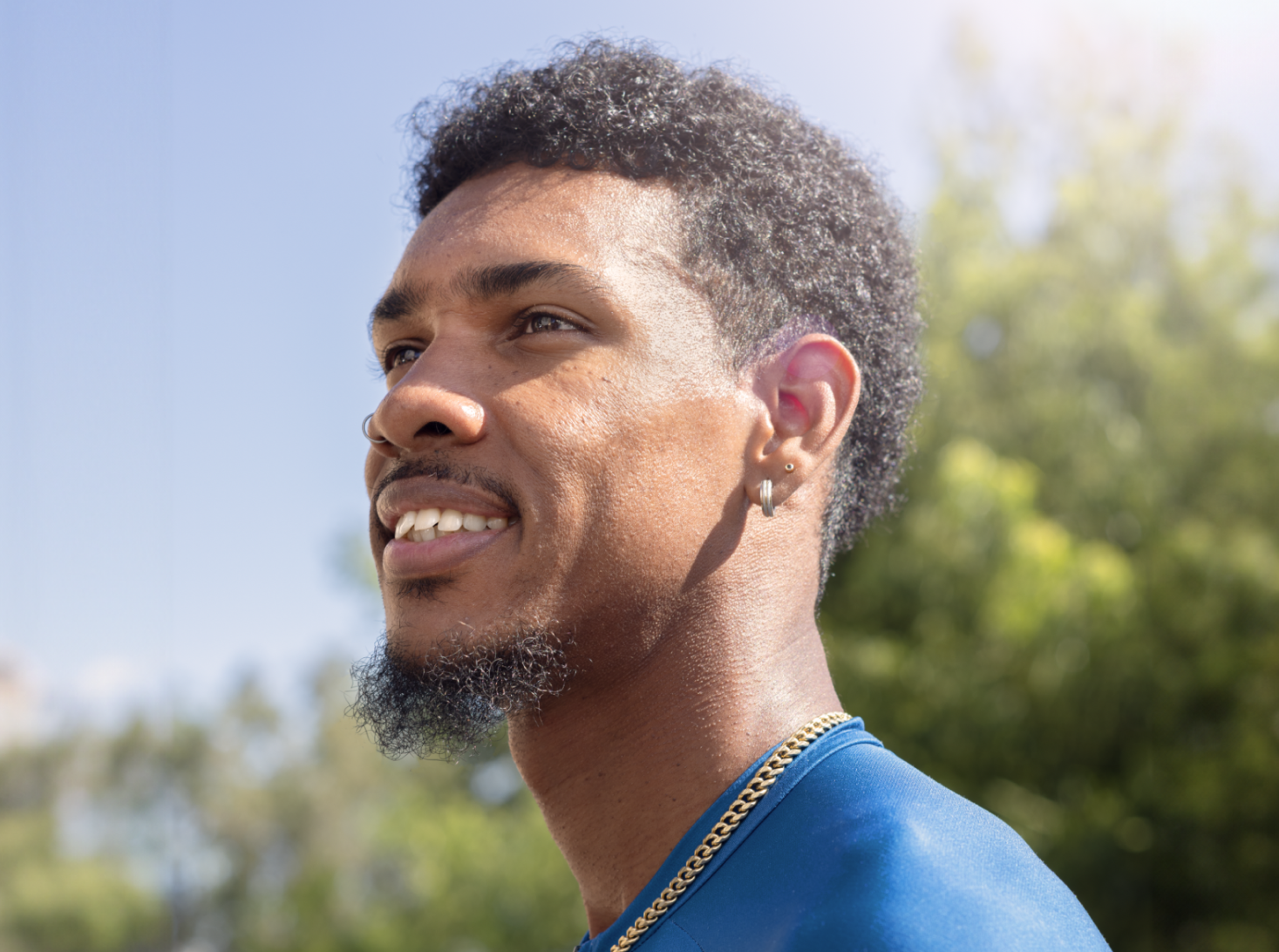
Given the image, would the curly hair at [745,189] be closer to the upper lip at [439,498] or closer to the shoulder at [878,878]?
the upper lip at [439,498]

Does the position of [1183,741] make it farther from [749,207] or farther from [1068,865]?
[749,207]

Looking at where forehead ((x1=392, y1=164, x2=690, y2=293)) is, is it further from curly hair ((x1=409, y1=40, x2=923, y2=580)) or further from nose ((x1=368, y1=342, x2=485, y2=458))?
nose ((x1=368, y1=342, x2=485, y2=458))

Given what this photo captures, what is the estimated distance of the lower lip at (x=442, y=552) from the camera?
219cm

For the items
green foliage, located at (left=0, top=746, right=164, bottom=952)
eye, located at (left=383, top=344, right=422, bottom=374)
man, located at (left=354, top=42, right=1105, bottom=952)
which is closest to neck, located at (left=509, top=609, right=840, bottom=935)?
man, located at (left=354, top=42, right=1105, bottom=952)

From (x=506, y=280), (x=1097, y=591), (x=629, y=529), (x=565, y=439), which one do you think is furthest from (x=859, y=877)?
(x=1097, y=591)

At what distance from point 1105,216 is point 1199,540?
19.7 ft

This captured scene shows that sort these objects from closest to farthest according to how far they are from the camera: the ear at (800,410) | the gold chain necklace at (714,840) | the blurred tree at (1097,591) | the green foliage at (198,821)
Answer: the gold chain necklace at (714,840) < the ear at (800,410) < the blurred tree at (1097,591) < the green foliage at (198,821)

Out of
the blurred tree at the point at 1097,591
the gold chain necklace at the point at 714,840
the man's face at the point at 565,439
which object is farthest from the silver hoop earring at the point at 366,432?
the blurred tree at the point at 1097,591

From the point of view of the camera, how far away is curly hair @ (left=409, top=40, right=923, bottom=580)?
2545 mm

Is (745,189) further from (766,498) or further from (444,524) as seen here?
(444,524)

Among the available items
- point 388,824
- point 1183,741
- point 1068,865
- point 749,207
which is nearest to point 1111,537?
point 1183,741

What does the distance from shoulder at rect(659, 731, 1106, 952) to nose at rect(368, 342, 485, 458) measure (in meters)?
0.87

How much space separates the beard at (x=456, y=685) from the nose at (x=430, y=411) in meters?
0.37

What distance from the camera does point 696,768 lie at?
2.17 m
